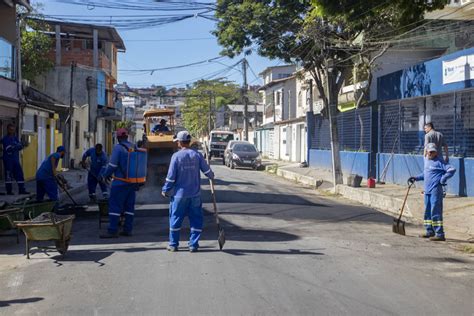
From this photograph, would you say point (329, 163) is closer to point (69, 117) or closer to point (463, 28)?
point (463, 28)

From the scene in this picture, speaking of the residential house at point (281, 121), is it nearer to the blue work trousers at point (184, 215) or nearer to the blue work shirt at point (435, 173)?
the blue work shirt at point (435, 173)

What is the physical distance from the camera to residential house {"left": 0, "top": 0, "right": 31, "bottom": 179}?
16.2 m

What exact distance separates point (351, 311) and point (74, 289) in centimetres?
299

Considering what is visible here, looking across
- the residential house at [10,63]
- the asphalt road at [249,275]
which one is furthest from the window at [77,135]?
the asphalt road at [249,275]

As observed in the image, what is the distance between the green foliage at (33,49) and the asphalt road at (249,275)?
2225 centimetres

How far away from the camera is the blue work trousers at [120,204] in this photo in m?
9.25

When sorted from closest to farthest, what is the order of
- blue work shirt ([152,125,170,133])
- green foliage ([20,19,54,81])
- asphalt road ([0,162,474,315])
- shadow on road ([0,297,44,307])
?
asphalt road ([0,162,474,315])
shadow on road ([0,297,44,307])
blue work shirt ([152,125,170,133])
green foliage ([20,19,54,81])

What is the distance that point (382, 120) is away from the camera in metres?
20.3

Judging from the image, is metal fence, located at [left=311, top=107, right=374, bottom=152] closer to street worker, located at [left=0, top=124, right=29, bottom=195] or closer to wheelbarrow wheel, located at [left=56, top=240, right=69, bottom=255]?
street worker, located at [left=0, top=124, right=29, bottom=195]

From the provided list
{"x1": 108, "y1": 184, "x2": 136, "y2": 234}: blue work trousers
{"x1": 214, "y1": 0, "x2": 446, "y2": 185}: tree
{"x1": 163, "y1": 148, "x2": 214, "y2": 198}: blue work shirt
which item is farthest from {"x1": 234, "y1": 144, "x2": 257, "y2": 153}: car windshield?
{"x1": 163, "y1": 148, "x2": 214, "y2": 198}: blue work shirt

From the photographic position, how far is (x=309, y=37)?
70.1 ft

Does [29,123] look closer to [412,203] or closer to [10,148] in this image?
[10,148]

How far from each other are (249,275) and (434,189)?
178 inches

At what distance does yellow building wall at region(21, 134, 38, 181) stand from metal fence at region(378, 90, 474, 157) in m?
12.8
